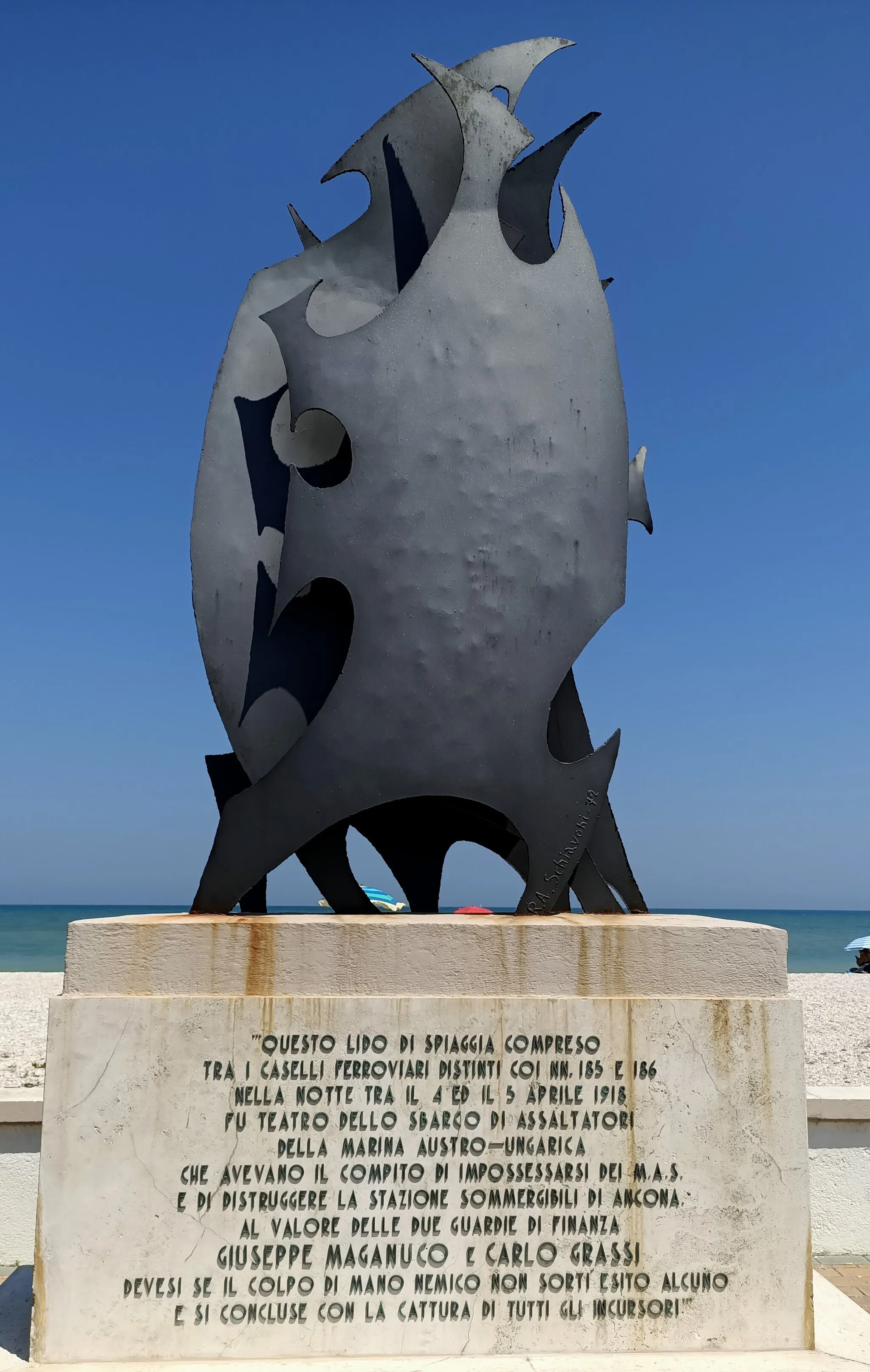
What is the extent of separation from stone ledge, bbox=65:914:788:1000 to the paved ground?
2435 mm

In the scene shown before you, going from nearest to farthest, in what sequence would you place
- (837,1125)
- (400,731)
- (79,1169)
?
1. (79,1169)
2. (400,731)
3. (837,1125)

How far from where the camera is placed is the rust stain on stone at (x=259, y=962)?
423cm

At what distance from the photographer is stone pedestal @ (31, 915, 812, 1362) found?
4012mm

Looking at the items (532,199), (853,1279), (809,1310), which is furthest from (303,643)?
(853,1279)

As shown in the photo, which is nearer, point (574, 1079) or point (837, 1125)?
point (574, 1079)

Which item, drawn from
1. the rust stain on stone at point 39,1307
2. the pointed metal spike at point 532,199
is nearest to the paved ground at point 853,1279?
the rust stain on stone at point 39,1307

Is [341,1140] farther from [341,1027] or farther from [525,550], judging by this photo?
[525,550]

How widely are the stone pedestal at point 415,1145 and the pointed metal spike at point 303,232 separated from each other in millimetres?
4008

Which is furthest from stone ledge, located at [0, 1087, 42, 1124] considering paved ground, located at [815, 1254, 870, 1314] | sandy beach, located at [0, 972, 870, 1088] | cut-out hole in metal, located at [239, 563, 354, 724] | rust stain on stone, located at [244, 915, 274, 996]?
paved ground, located at [815, 1254, 870, 1314]

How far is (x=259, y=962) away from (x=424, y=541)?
2112mm

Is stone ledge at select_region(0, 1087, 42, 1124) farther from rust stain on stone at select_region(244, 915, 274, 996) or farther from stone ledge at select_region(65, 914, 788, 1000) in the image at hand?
rust stain on stone at select_region(244, 915, 274, 996)

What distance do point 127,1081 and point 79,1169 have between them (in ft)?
1.22

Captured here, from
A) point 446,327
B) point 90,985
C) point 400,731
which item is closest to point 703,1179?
point 400,731

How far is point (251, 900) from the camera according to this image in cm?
511
